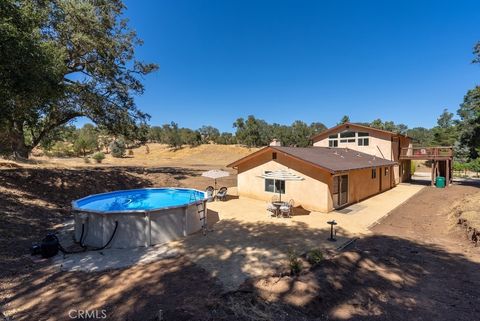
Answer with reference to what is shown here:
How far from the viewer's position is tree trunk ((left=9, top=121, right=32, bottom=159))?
18.9 meters

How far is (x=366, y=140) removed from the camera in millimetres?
27250

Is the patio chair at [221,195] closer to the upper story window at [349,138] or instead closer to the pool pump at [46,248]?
the pool pump at [46,248]

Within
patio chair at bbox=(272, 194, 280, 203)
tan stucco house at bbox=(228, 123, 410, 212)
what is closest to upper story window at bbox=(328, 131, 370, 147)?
tan stucco house at bbox=(228, 123, 410, 212)

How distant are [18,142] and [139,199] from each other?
12128 millimetres

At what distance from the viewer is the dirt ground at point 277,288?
532cm

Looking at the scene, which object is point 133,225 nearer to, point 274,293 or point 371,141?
point 274,293

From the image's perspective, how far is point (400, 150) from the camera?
27.9 meters

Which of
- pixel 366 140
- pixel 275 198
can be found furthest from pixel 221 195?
pixel 366 140

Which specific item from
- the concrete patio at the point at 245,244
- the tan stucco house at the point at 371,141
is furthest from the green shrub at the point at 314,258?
the tan stucco house at the point at 371,141

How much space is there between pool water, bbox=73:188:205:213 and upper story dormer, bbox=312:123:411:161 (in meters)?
18.9

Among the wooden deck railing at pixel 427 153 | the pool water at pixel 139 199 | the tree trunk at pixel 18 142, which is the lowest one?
the pool water at pixel 139 199

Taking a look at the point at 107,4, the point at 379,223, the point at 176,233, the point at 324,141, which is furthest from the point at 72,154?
the point at 379,223

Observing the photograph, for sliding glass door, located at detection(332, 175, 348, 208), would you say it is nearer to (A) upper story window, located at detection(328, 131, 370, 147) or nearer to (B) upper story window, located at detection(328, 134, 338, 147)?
(A) upper story window, located at detection(328, 131, 370, 147)

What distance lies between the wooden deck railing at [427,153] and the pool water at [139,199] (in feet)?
77.6
